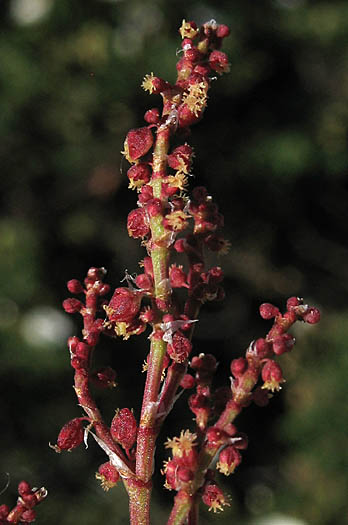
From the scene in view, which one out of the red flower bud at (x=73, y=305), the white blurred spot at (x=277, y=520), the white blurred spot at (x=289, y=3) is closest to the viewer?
the red flower bud at (x=73, y=305)

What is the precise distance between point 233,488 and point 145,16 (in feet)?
5.26

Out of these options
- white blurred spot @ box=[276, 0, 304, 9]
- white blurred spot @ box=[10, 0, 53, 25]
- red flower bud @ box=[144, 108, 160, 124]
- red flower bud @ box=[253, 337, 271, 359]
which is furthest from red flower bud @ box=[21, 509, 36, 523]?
white blurred spot @ box=[276, 0, 304, 9]

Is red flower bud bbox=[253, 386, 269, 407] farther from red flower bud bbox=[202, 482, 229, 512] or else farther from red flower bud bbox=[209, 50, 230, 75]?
red flower bud bbox=[209, 50, 230, 75]

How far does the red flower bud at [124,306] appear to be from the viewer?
52 cm

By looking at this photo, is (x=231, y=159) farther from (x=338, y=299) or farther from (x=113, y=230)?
(x=338, y=299)

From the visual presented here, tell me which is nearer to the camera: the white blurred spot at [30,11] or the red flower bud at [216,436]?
the red flower bud at [216,436]

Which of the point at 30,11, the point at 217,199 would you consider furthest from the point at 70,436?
the point at 217,199

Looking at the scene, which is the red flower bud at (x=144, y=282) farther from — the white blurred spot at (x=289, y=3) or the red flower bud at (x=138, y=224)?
the white blurred spot at (x=289, y=3)

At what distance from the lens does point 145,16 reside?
2.21 metres

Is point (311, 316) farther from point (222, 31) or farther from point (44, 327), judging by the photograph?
point (44, 327)

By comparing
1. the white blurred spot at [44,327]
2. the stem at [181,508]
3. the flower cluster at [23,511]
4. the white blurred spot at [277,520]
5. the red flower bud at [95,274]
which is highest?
the white blurred spot at [44,327]

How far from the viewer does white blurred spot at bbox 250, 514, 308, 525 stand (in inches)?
68.3

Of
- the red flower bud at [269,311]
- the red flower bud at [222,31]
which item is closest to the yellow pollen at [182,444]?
the red flower bud at [269,311]

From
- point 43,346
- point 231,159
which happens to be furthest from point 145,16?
point 43,346
